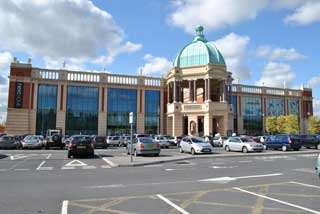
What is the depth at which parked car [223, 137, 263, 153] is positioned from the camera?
27484mm

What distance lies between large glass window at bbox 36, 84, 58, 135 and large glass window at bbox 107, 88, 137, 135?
9.78 m

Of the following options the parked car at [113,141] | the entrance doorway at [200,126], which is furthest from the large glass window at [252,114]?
the parked car at [113,141]

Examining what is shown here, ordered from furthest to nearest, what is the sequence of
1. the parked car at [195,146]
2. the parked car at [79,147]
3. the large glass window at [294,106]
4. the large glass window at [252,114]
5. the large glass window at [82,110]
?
the large glass window at [294,106] < the large glass window at [252,114] < the large glass window at [82,110] < the parked car at [195,146] < the parked car at [79,147]

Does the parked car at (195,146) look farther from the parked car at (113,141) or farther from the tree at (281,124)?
the tree at (281,124)

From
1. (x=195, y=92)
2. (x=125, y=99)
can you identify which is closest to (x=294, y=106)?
(x=195, y=92)

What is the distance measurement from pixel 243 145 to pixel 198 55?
31.3 meters

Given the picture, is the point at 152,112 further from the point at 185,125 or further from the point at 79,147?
the point at 79,147

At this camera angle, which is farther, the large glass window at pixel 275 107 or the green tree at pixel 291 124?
the large glass window at pixel 275 107

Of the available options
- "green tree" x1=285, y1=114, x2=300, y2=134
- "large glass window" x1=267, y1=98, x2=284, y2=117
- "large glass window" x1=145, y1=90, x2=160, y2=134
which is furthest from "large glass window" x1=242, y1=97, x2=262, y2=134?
"large glass window" x1=145, y1=90, x2=160, y2=134

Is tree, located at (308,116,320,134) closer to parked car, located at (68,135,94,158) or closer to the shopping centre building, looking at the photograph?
the shopping centre building

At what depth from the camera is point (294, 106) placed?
242 feet

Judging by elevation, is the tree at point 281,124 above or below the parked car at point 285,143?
above

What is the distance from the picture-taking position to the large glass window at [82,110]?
5547cm

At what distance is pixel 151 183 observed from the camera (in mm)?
11180
